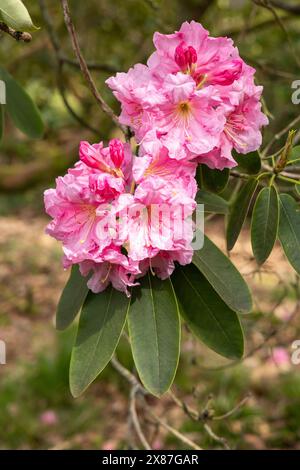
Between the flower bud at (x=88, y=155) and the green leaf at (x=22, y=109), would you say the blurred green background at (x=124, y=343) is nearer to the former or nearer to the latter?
the green leaf at (x=22, y=109)

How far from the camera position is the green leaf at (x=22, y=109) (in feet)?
5.31

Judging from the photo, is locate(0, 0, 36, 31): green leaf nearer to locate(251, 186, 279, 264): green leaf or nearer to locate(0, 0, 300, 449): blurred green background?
locate(251, 186, 279, 264): green leaf

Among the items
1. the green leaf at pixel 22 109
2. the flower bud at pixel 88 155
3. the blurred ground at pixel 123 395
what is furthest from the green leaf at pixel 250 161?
the blurred ground at pixel 123 395

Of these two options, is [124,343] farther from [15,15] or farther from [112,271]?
[15,15]

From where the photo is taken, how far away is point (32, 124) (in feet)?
5.46

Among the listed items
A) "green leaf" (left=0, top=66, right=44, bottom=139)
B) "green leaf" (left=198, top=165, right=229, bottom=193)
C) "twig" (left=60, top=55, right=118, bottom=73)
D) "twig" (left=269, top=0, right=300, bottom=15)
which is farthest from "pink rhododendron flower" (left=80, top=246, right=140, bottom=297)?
"twig" (left=269, top=0, right=300, bottom=15)

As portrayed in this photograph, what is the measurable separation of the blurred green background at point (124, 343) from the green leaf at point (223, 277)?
865mm

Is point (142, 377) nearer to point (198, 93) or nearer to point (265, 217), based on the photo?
point (265, 217)

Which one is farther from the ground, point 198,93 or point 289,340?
point 198,93

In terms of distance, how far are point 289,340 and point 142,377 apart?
2.80 metres

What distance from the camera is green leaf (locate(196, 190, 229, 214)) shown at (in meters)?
1.08

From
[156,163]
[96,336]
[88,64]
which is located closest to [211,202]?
[156,163]

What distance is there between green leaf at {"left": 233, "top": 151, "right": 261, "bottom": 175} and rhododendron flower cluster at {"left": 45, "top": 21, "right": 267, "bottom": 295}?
0.10 m
